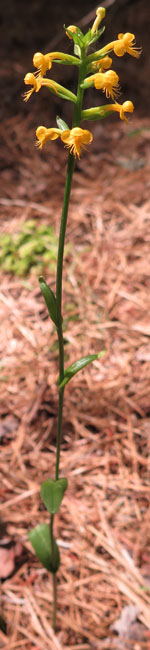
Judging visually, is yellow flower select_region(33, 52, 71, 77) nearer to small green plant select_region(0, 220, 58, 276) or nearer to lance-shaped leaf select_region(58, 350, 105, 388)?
lance-shaped leaf select_region(58, 350, 105, 388)

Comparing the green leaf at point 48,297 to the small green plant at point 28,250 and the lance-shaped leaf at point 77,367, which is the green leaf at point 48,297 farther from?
the small green plant at point 28,250

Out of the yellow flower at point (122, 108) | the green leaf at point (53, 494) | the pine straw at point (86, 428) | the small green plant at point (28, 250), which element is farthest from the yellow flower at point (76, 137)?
the small green plant at point (28, 250)

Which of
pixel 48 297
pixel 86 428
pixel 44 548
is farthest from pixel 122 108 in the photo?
pixel 86 428

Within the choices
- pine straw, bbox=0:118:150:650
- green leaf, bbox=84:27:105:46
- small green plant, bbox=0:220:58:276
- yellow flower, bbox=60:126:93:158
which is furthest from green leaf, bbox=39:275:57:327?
small green plant, bbox=0:220:58:276

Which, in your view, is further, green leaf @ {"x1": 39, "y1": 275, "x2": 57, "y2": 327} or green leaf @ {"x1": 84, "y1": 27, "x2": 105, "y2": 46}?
green leaf @ {"x1": 39, "y1": 275, "x2": 57, "y2": 327}

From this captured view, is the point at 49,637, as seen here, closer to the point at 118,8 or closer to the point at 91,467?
the point at 91,467

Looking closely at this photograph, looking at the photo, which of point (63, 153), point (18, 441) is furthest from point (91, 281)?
point (63, 153)
